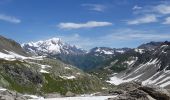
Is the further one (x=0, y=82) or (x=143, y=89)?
(x=0, y=82)

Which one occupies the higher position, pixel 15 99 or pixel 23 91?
pixel 23 91

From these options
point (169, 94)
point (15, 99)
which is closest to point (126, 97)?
point (169, 94)

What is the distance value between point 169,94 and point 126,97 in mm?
4133

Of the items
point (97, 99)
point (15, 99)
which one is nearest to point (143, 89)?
point (97, 99)

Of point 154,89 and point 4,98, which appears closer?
point 154,89

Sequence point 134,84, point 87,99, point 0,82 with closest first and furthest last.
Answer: point 87,99 → point 134,84 → point 0,82

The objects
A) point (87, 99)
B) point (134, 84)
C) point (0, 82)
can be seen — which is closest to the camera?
point (87, 99)

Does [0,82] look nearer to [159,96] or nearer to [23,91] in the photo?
[23,91]

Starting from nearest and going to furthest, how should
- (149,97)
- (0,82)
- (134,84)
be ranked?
(149,97) < (134,84) < (0,82)

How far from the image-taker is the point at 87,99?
1652 inches

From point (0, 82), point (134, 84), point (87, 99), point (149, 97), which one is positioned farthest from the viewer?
point (0, 82)

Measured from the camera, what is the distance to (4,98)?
42.3m

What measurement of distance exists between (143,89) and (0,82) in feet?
514

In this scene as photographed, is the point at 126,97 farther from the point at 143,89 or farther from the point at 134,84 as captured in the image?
the point at 134,84
